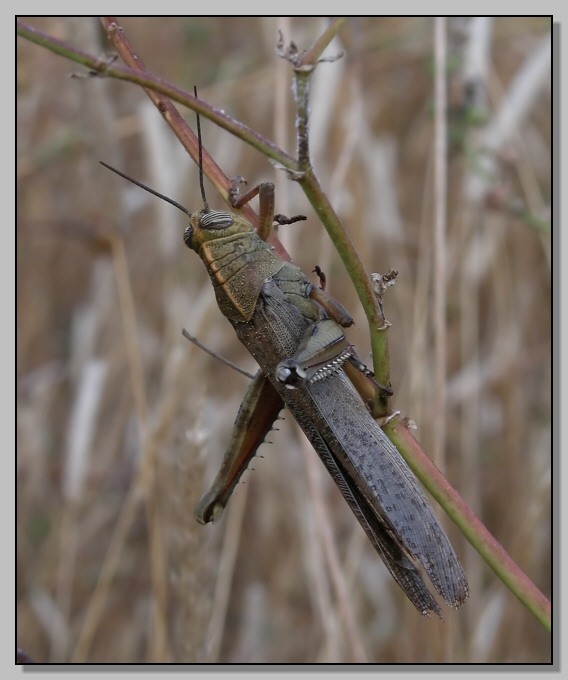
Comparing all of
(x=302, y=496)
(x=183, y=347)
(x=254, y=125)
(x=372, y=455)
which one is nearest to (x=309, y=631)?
(x=302, y=496)

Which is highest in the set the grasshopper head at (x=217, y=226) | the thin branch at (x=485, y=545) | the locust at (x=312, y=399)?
the grasshopper head at (x=217, y=226)

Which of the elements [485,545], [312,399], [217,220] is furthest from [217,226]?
[485,545]

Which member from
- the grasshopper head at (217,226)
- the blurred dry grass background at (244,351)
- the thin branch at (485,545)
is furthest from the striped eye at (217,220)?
the thin branch at (485,545)

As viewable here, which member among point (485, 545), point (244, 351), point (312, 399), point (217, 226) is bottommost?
point (485, 545)

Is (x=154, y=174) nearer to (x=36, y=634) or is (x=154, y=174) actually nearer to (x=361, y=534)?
(x=361, y=534)

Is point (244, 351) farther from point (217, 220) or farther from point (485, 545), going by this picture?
point (485, 545)

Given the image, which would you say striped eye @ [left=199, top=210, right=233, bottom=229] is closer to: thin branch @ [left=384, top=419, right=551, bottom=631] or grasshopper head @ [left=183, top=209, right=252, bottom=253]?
grasshopper head @ [left=183, top=209, right=252, bottom=253]

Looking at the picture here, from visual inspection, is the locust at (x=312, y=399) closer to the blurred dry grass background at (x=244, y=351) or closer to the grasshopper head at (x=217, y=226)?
the grasshopper head at (x=217, y=226)
